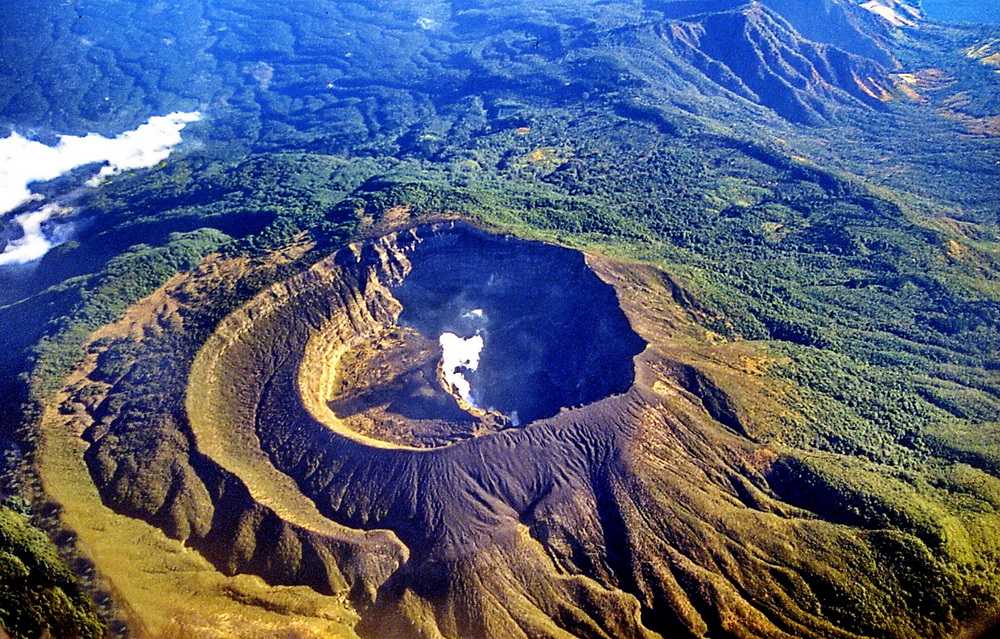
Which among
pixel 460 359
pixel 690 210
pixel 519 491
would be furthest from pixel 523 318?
pixel 690 210

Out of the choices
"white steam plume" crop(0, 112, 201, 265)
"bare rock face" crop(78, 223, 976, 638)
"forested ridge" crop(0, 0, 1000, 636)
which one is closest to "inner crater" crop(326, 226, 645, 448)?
"bare rock face" crop(78, 223, 976, 638)

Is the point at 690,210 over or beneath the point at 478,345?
over

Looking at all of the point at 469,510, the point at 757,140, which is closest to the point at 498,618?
the point at 469,510

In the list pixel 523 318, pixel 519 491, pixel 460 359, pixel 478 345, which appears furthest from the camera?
pixel 523 318

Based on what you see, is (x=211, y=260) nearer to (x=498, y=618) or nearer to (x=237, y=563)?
(x=237, y=563)

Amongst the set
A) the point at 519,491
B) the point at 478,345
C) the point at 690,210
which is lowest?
the point at 478,345

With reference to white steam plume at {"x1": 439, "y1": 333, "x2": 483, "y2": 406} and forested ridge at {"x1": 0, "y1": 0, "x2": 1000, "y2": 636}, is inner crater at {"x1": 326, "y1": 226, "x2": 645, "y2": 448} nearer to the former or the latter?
white steam plume at {"x1": 439, "y1": 333, "x2": 483, "y2": 406}

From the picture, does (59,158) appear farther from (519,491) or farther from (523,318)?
(519,491)
